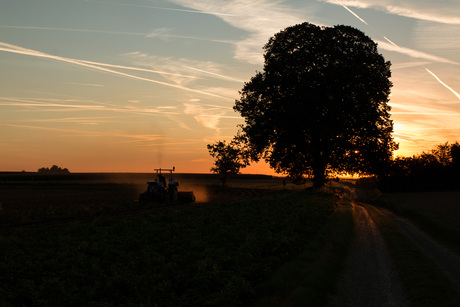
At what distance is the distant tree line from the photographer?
82.9m

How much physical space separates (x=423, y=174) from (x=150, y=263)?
265 ft

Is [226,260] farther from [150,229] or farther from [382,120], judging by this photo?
[382,120]

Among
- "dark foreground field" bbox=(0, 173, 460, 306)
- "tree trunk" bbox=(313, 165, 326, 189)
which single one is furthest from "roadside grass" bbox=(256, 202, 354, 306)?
"tree trunk" bbox=(313, 165, 326, 189)

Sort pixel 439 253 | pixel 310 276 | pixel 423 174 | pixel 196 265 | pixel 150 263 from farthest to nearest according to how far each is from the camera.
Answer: pixel 423 174 → pixel 439 253 → pixel 150 263 → pixel 196 265 → pixel 310 276

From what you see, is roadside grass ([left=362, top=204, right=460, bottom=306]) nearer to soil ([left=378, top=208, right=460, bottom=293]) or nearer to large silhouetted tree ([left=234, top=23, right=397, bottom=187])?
soil ([left=378, top=208, right=460, bottom=293])

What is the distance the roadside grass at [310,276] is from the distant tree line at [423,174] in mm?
64486

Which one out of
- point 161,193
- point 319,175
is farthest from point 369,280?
point 319,175

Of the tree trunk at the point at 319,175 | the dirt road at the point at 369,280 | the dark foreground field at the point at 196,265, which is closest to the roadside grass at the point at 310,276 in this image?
the dark foreground field at the point at 196,265

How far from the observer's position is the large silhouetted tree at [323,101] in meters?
51.1

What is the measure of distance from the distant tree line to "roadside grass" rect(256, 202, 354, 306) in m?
64.5

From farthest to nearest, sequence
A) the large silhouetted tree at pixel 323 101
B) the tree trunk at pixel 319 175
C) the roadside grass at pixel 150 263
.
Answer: the tree trunk at pixel 319 175 → the large silhouetted tree at pixel 323 101 → the roadside grass at pixel 150 263

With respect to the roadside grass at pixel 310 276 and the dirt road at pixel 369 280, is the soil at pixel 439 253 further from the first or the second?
the roadside grass at pixel 310 276

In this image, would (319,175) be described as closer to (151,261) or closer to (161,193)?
(161,193)

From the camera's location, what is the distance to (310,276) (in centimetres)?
1586
